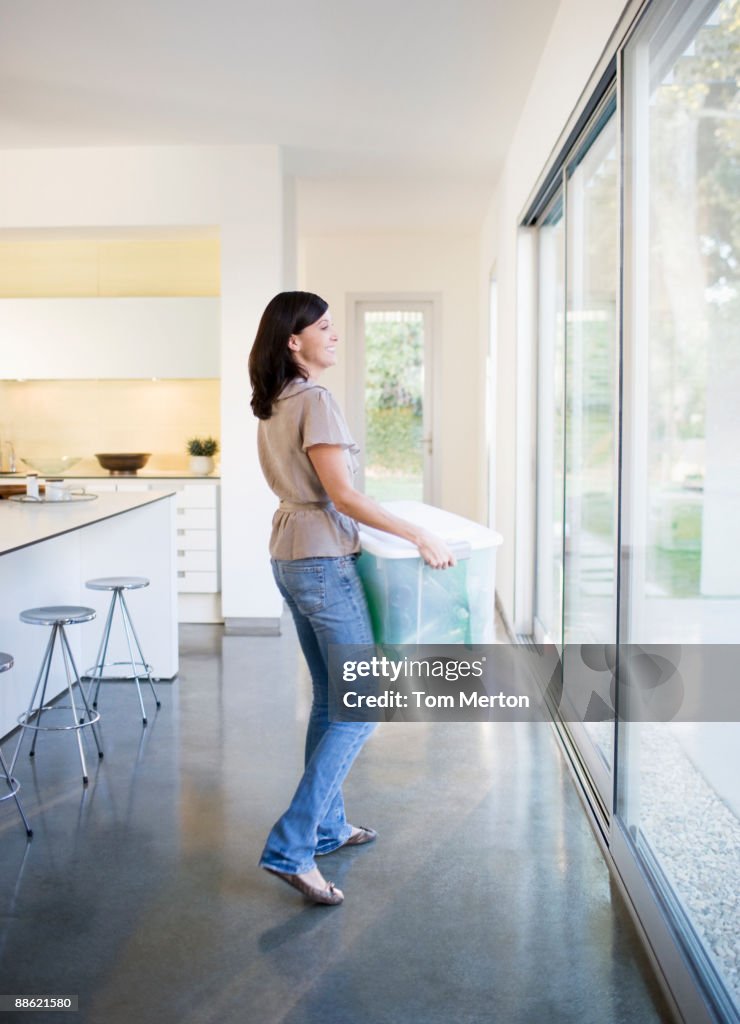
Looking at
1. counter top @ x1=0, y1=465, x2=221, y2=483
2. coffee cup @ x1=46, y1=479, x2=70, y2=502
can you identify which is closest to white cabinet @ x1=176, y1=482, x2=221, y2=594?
counter top @ x1=0, y1=465, x2=221, y2=483

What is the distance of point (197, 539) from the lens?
632cm

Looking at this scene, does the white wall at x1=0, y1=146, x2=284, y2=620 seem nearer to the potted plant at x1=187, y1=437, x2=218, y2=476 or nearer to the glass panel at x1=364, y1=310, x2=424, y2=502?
the potted plant at x1=187, y1=437, x2=218, y2=476

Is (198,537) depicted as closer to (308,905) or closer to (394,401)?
(394,401)

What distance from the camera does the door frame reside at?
9.31 meters

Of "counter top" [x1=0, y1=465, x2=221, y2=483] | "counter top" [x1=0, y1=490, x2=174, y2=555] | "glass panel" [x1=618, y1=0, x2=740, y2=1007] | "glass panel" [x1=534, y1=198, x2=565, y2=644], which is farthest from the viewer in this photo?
"counter top" [x1=0, y1=465, x2=221, y2=483]

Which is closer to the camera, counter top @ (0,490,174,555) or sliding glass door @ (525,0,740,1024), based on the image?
sliding glass door @ (525,0,740,1024)

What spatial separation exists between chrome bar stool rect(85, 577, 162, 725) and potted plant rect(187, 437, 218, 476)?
6.80 ft

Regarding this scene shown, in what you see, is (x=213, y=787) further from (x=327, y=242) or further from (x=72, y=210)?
(x=327, y=242)

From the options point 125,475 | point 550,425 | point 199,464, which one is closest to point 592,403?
point 550,425

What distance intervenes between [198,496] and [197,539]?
0.91 ft

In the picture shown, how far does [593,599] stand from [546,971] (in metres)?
1.73

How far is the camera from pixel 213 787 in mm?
3389

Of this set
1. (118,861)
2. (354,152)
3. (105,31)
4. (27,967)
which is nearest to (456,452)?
(354,152)

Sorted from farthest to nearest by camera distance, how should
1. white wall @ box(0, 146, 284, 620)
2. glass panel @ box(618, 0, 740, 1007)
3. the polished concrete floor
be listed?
white wall @ box(0, 146, 284, 620) < the polished concrete floor < glass panel @ box(618, 0, 740, 1007)
